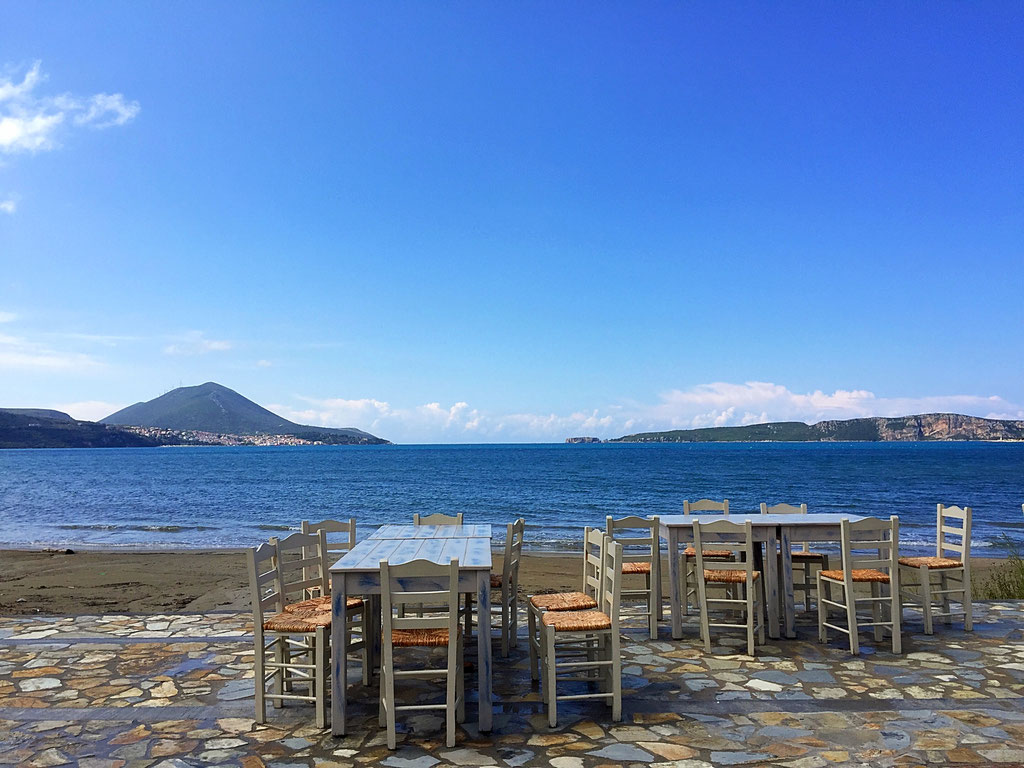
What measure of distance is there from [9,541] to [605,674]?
19.6 m

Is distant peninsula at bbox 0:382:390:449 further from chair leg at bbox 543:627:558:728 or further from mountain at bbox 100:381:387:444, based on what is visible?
chair leg at bbox 543:627:558:728

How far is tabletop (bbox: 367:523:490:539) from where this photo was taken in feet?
20.8

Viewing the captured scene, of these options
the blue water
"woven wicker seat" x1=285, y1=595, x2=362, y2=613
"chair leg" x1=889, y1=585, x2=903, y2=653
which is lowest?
the blue water

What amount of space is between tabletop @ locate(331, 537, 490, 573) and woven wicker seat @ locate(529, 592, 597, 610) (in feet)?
1.93

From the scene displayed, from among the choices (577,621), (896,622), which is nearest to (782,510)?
(896,622)

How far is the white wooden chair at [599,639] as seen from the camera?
4451 mm

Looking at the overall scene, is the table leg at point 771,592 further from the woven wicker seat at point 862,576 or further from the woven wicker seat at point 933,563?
the woven wicker seat at point 933,563

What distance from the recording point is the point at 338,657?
4.39 meters

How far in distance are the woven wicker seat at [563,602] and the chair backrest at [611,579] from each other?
0.34 ft

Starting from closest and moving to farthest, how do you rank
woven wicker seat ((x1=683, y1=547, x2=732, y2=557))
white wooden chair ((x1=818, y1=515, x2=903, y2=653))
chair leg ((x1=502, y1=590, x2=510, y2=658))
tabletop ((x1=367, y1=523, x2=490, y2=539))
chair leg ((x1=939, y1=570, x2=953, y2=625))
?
chair leg ((x1=502, y1=590, x2=510, y2=658)) < white wooden chair ((x1=818, y1=515, x2=903, y2=653)) < tabletop ((x1=367, y1=523, x2=490, y2=539)) < chair leg ((x1=939, y1=570, x2=953, y2=625)) < woven wicker seat ((x1=683, y1=547, x2=732, y2=557))

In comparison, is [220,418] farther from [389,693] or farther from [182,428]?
[389,693]

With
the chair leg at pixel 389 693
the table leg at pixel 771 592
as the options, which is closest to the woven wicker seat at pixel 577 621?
the chair leg at pixel 389 693

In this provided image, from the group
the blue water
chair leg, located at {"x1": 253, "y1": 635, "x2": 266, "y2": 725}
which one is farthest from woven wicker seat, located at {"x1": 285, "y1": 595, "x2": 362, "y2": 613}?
the blue water

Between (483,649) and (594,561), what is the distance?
1530mm
